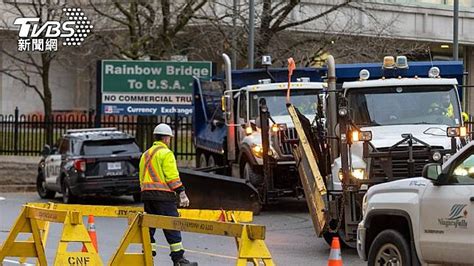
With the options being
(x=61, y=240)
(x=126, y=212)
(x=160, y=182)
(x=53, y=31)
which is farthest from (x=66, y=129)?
(x=61, y=240)

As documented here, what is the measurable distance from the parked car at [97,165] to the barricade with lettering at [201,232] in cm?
1214

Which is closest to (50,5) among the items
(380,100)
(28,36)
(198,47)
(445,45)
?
(28,36)

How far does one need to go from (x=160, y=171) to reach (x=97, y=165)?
34.1 ft

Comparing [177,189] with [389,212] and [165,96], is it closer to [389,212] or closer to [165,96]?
[389,212]

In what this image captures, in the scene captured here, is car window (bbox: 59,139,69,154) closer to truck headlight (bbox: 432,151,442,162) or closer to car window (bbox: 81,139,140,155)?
car window (bbox: 81,139,140,155)

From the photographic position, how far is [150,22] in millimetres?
30219

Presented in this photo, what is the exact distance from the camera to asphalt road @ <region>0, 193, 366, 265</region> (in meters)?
14.7

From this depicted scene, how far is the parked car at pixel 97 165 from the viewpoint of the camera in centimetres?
2347

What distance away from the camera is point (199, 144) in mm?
26438

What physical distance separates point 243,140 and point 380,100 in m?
6.50

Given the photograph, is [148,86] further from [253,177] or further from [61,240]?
[61,240]

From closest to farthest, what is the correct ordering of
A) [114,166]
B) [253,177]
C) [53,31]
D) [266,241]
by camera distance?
[266,241], [253,177], [114,166], [53,31]

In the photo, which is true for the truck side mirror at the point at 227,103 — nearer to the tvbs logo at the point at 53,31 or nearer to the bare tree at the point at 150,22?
the bare tree at the point at 150,22

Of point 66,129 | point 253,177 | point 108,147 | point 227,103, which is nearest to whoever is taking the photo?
point 253,177
